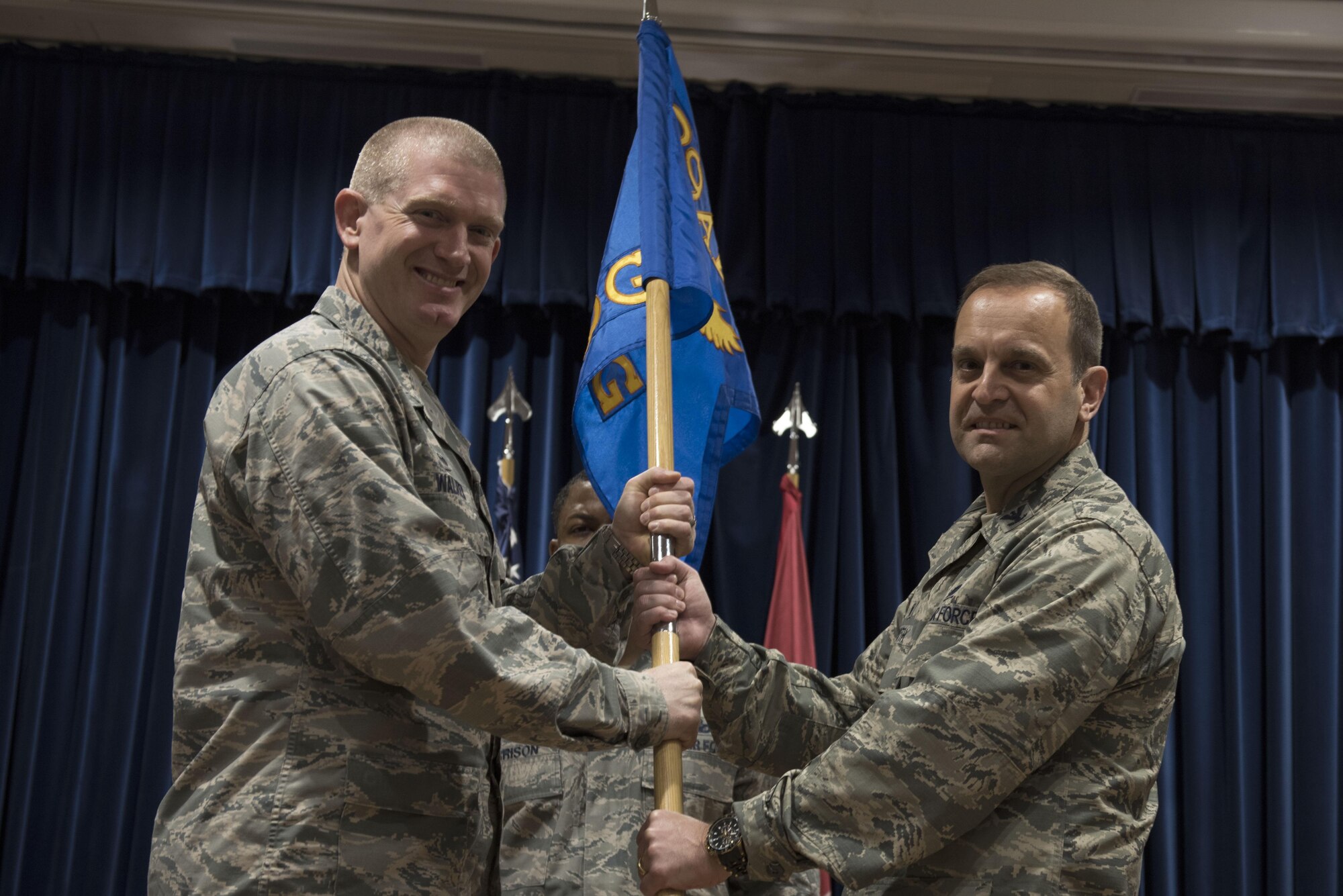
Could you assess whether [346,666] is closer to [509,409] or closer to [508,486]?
[508,486]

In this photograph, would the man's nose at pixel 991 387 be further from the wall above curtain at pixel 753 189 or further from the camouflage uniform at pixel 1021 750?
the wall above curtain at pixel 753 189

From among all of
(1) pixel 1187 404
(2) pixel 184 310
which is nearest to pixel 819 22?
(1) pixel 1187 404

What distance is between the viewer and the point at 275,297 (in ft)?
16.7

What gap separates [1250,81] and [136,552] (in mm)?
4838

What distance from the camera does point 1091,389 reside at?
7.76 ft

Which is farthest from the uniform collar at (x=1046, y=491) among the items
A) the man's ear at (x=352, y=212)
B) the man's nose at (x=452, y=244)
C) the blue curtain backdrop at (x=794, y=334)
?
the blue curtain backdrop at (x=794, y=334)

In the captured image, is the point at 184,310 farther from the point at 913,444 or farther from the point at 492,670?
the point at 492,670

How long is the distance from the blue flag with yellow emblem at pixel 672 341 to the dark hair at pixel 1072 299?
615 millimetres

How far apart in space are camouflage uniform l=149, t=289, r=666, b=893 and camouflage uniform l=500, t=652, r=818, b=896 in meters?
0.99

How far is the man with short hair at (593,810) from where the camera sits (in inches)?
112

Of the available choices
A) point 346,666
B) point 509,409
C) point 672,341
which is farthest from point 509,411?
point 346,666

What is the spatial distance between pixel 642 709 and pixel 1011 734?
1.82 ft

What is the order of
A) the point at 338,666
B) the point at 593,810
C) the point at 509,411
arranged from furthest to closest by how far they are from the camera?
the point at 509,411 < the point at 593,810 < the point at 338,666

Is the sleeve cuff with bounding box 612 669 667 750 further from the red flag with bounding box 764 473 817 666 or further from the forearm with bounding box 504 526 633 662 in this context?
the red flag with bounding box 764 473 817 666
